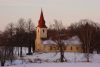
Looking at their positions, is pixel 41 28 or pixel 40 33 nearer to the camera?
pixel 41 28

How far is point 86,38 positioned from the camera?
45.4m

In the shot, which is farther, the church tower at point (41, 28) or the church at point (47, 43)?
the church tower at point (41, 28)

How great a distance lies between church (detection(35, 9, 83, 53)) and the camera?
6194 centimetres

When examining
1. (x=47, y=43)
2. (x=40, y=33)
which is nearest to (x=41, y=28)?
(x=40, y=33)

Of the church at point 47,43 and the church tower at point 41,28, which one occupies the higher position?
the church tower at point 41,28

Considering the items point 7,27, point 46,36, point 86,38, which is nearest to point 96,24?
point 46,36

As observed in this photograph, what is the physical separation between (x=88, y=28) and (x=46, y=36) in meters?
24.9

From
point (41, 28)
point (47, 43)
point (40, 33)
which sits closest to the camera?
point (47, 43)

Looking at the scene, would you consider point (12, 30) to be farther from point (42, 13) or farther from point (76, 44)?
point (76, 44)

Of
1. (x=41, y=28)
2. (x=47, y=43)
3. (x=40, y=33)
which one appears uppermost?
(x=41, y=28)

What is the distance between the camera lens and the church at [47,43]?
61.9m

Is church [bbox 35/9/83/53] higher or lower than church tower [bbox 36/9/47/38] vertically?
lower

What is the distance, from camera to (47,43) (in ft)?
206

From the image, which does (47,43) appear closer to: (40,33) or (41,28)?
(40,33)
